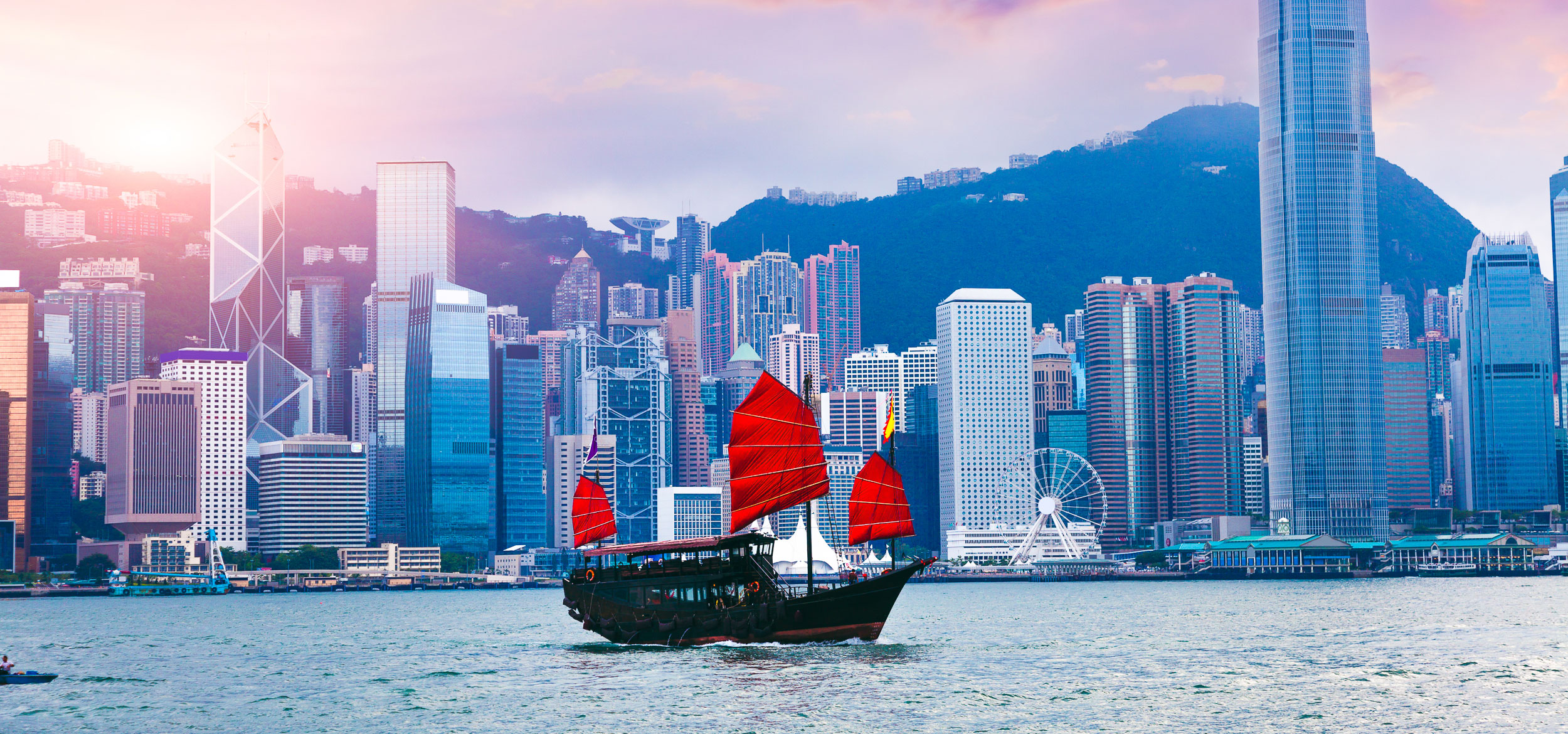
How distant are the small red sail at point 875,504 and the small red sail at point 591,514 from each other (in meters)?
16.4

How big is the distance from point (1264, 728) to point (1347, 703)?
762 centimetres

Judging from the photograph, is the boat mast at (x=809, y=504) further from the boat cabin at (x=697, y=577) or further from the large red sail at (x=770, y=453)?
the boat cabin at (x=697, y=577)

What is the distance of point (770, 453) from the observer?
8656 centimetres

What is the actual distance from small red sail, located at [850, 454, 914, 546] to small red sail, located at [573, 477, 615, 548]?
16.4 meters

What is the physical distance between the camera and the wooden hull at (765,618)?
82750 mm

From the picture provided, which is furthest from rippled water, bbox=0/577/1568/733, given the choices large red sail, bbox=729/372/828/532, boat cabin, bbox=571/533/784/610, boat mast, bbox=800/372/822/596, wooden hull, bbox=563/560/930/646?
large red sail, bbox=729/372/828/532

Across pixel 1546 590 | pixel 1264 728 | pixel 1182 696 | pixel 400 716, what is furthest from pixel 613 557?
pixel 1546 590

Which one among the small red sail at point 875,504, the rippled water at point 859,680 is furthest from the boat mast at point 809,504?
the rippled water at point 859,680

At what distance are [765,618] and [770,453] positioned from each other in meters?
8.36

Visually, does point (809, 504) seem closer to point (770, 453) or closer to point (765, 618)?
point (770, 453)

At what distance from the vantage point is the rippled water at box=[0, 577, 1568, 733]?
6228cm

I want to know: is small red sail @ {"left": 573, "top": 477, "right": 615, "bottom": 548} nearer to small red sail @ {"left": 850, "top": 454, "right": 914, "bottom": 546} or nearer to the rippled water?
the rippled water

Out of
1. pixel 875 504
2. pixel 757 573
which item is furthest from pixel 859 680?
pixel 875 504

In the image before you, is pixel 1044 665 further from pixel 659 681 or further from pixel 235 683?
pixel 235 683
